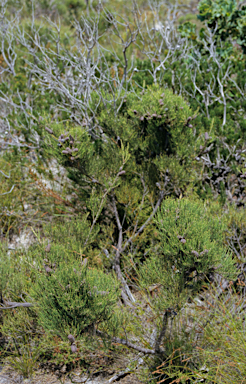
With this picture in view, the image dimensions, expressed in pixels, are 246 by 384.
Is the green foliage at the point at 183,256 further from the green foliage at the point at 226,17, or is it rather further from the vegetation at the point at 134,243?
the green foliage at the point at 226,17

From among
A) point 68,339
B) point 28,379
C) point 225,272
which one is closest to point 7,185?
point 28,379

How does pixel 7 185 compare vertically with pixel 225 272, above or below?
below

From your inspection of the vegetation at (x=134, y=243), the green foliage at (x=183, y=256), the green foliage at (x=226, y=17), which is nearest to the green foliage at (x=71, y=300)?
the vegetation at (x=134, y=243)

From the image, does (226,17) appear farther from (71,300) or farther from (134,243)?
(71,300)

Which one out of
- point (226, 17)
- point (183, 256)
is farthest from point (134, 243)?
point (226, 17)

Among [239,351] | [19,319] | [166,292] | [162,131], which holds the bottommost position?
[19,319]

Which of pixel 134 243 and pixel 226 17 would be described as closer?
pixel 134 243

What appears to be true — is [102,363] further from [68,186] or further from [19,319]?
[68,186]

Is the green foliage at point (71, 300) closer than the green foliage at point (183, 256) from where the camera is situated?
Yes

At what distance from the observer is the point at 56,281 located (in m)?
1.82

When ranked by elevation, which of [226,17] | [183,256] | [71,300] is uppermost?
[226,17]

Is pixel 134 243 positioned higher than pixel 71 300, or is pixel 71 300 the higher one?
pixel 71 300

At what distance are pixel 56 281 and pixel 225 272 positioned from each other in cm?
102

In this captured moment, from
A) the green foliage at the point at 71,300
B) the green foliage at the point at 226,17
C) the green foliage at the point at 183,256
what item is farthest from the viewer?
the green foliage at the point at 226,17
